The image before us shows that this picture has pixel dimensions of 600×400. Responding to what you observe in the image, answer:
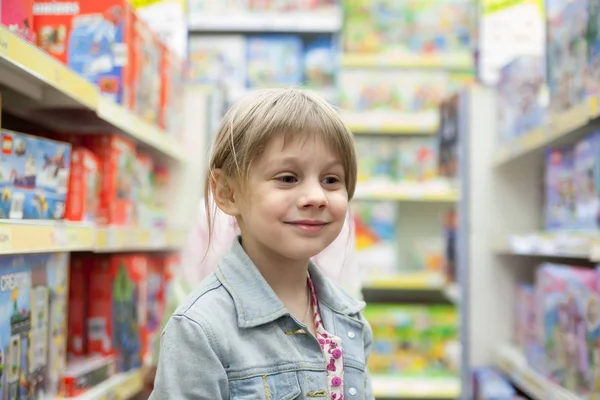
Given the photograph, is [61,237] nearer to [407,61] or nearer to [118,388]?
[118,388]

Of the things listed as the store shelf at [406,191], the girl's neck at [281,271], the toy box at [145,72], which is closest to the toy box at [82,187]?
the toy box at [145,72]

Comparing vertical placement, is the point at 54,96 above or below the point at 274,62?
below

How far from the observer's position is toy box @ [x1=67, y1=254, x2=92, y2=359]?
1768mm

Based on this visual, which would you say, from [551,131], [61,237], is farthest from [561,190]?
[61,237]

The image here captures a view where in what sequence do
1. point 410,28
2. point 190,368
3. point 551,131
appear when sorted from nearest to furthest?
point 190,368, point 551,131, point 410,28

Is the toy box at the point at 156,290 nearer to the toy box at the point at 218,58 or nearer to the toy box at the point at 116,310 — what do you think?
the toy box at the point at 116,310

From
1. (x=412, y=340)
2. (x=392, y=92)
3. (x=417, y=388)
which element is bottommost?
(x=417, y=388)

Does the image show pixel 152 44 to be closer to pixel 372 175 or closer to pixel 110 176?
pixel 110 176

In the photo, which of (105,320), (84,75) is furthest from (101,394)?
(84,75)

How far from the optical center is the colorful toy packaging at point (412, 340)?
3430mm

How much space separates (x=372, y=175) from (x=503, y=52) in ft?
3.20

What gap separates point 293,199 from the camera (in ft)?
3.21

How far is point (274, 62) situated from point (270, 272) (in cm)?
277

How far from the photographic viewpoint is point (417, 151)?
11.9 ft
